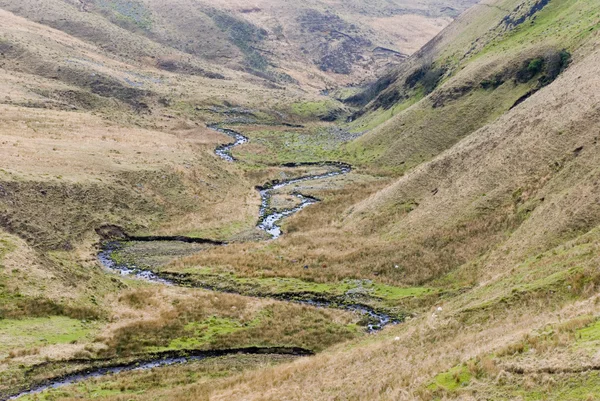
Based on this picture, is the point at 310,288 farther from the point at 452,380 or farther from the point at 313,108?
the point at 313,108

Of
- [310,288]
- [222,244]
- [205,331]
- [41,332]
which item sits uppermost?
[222,244]

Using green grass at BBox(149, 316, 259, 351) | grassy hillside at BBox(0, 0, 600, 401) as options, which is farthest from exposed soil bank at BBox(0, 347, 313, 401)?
green grass at BBox(149, 316, 259, 351)

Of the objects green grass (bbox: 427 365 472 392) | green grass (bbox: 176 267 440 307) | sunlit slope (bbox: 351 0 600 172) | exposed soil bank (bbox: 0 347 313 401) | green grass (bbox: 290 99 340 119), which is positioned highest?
green grass (bbox: 290 99 340 119)

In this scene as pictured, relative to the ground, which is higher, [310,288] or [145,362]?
[310,288]

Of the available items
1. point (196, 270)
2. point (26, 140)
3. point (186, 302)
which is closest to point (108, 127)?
point (26, 140)

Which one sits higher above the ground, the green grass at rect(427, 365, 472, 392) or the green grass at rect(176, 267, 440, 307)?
the green grass at rect(176, 267, 440, 307)

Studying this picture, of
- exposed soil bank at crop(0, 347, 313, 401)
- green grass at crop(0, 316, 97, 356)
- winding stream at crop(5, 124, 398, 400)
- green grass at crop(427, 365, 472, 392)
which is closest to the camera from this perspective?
green grass at crop(427, 365, 472, 392)

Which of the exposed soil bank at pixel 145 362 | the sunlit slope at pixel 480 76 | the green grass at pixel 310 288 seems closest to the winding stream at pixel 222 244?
the exposed soil bank at pixel 145 362

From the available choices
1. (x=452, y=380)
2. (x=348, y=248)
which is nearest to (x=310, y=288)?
(x=348, y=248)

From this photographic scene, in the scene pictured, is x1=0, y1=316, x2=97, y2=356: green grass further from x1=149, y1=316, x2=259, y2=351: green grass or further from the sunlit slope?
the sunlit slope

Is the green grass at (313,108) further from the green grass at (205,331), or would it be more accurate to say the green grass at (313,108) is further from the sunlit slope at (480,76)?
the green grass at (205,331)

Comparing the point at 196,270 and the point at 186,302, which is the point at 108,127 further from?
the point at 186,302
